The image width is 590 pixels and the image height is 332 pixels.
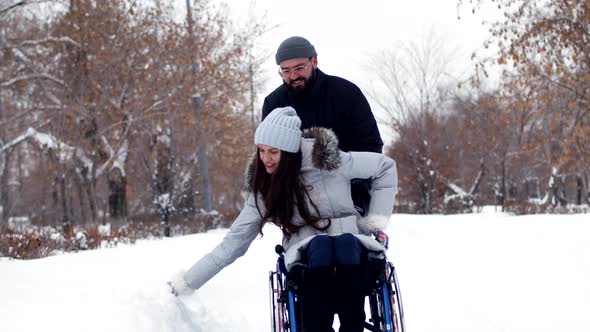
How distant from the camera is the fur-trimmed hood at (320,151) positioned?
340cm

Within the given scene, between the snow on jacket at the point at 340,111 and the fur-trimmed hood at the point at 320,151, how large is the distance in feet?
1.70

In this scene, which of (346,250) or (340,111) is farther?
(340,111)

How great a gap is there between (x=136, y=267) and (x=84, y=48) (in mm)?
12070

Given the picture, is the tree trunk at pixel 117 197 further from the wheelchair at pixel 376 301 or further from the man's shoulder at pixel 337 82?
the wheelchair at pixel 376 301

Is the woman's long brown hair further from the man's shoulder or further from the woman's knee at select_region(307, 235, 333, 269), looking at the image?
the man's shoulder

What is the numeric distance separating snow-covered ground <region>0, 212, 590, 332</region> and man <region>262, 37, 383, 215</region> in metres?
1.52

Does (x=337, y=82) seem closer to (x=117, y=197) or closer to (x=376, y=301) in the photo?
(x=376, y=301)

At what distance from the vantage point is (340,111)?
410 centimetres

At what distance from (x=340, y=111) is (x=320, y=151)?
0.75 meters

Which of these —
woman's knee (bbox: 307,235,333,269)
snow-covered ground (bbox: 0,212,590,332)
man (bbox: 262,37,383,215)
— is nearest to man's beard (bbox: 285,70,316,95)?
man (bbox: 262,37,383,215)

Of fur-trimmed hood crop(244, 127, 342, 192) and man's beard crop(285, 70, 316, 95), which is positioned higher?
man's beard crop(285, 70, 316, 95)

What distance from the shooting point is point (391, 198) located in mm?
3627

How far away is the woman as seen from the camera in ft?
10.5

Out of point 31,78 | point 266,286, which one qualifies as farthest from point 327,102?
point 31,78
